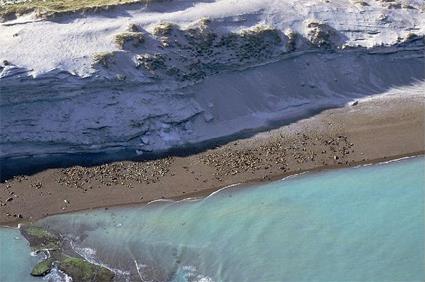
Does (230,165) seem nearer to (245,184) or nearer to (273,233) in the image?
(245,184)

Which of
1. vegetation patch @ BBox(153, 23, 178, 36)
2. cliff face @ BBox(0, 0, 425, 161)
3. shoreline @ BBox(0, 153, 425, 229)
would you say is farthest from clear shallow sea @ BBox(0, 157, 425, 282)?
vegetation patch @ BBox(153, 23, 178, 36)

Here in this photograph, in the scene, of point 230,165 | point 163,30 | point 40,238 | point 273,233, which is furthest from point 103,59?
point 273,233

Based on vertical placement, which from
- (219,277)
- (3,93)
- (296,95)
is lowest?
(219,277)

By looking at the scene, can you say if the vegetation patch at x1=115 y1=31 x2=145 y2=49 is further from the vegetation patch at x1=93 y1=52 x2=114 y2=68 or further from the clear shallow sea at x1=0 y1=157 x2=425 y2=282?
the clear shallow sea at x1=0 y1=157 x2=425 y2=282

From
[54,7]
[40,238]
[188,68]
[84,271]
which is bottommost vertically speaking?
[84,271]

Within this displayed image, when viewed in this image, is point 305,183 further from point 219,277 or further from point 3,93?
point 3,93

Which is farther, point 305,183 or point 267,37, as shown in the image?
point 267,37

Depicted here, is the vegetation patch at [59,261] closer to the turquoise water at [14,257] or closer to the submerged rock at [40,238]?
the submerged rock at [40,238]

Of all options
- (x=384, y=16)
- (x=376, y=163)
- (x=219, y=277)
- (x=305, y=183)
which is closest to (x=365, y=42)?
(x=384, y=16)
